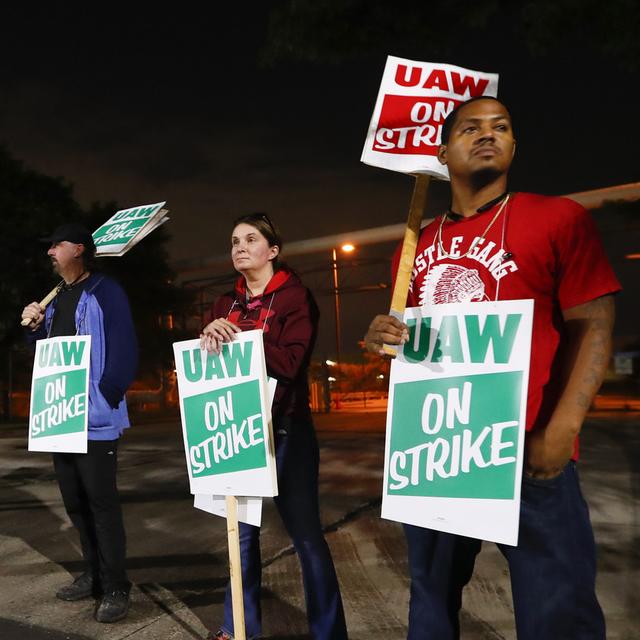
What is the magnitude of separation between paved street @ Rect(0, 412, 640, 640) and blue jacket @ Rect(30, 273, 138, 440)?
102 centimetres

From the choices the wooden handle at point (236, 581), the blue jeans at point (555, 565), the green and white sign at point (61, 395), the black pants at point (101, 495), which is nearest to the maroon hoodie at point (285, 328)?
the wooden handle at point (236, 581)

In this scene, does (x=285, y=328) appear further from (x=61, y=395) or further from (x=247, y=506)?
(x=61, y=395)

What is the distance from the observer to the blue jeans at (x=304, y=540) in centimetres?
291

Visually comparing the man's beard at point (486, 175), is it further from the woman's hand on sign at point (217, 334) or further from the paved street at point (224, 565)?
the paved street at point (224, 565)

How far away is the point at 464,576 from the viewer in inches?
83.9

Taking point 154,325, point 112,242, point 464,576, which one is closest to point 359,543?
point 112,242

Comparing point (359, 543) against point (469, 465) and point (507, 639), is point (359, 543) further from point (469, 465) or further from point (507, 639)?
point (469, 465)

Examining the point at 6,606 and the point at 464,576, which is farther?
the point at 6,606

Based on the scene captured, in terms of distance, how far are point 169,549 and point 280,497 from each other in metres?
2.57

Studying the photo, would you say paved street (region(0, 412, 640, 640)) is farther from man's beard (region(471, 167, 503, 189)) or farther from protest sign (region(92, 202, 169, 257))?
man's beard (region(471, 167, 503, 189))

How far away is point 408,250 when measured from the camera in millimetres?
2168

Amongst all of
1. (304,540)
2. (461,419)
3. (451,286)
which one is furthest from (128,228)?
(461,419)

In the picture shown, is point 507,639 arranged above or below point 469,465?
below

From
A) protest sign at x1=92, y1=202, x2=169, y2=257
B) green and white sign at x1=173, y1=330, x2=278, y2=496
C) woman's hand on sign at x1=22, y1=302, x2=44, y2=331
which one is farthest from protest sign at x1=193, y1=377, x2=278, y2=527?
woman's hand on sign at x1=22, y1=302, x2=44, y2=331
